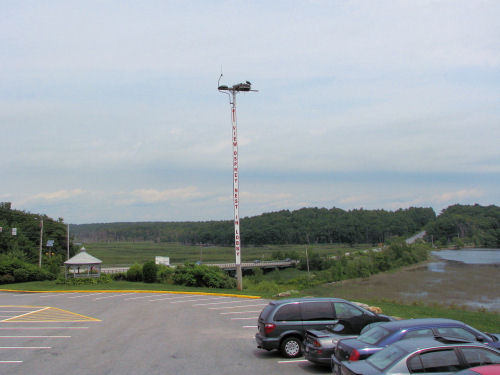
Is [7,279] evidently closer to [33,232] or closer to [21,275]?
[21,275]

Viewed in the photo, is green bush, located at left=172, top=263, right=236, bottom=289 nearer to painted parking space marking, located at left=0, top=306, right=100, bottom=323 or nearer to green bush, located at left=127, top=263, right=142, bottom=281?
green bush, located at left=127, top=263, right=142, bottom=281

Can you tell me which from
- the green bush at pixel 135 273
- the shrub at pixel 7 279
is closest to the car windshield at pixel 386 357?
the green bush at pixel 135 273

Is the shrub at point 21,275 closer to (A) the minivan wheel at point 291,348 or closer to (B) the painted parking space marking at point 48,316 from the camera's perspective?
(B) the painted parking space marking at point 48,316

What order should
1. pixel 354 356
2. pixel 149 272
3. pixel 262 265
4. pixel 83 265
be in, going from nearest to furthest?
pixel 354 356 < pixel 83 265 < pixel 149 272 < pixel 262 265

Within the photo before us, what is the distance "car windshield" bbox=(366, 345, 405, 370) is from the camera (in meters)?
6.61

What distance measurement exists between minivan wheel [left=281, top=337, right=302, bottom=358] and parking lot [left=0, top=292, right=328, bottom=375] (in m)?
0.22

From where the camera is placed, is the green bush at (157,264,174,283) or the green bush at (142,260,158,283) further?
the green bush at (142,260,158,283)

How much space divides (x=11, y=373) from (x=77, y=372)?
1564 millimetres

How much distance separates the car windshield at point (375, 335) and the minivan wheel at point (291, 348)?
2.85m

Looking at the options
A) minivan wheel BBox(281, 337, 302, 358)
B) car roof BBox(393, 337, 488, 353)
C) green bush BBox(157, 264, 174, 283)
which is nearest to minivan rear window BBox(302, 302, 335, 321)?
minivan wheel BBox(281, 337, 302, 358)

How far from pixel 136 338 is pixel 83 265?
23643 millimetres

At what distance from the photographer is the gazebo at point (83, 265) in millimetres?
35000

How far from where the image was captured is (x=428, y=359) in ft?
21.6

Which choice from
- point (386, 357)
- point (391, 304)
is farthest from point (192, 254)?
point (386, 357)
